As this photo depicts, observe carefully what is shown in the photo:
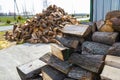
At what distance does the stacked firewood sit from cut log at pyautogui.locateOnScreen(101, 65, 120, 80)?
7.62 m

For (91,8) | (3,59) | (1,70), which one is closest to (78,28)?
(91,8)

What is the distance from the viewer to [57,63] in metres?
3.42

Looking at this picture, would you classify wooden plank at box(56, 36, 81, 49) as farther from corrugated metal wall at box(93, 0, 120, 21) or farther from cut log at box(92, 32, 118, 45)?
corrugated metal wall at box(93, 0, 120, 21)

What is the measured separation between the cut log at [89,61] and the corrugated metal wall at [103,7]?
124 centimetres

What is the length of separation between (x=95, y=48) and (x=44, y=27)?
835cm

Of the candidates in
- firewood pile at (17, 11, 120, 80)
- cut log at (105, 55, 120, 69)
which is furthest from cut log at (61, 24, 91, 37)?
cut log at (105, 55, 120, 69)

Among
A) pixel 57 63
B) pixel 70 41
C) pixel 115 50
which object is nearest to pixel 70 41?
pixel 70 41

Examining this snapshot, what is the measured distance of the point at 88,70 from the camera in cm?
283

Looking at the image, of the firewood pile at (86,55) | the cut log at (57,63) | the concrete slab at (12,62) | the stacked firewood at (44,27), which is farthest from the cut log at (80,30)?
the stacked firewood at (44,27)

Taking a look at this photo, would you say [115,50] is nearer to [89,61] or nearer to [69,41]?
[89,61]

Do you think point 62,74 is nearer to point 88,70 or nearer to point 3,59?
point 88,70

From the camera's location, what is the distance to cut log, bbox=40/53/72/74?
3.18m

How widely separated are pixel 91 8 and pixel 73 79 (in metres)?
1.74

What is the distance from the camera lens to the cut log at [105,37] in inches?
109
